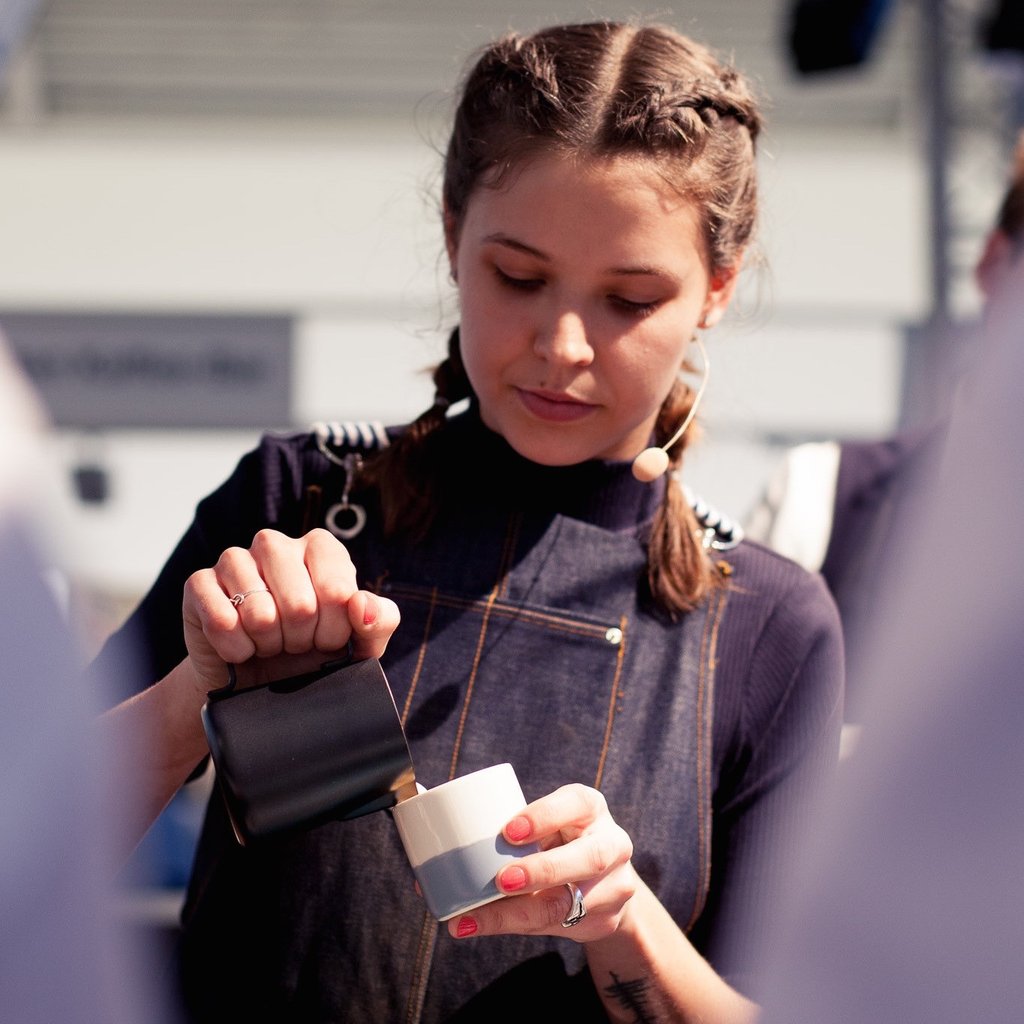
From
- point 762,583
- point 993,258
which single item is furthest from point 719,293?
point 993,258

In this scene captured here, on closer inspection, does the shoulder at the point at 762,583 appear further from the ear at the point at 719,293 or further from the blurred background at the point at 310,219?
the blurred background at the point at 310,219

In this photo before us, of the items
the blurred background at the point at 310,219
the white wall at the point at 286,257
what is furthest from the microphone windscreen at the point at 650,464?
the white wall at the point at 286,257

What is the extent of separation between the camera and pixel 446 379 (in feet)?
4.39

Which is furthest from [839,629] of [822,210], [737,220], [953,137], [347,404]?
[822,210]

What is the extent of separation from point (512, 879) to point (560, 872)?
1.5 inches

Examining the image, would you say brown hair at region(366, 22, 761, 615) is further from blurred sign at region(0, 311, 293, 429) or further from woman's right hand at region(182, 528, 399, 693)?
blurred sign at region(0, 311, 293, 429)

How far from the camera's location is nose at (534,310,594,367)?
113 centimetres

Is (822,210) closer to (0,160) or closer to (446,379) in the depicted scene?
(0,160)

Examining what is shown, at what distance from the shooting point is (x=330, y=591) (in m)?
0.87

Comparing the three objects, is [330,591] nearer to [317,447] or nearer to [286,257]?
[317,447]

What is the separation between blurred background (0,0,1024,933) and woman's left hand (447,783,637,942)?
307 cm

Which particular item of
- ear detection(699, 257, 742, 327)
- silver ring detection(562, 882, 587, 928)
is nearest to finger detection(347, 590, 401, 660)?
silver ring detection(562, 882, 587, 928)

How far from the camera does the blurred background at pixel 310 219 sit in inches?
212

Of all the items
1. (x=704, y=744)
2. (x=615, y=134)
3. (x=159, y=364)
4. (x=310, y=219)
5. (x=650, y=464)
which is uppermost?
(x=615, y=134)
